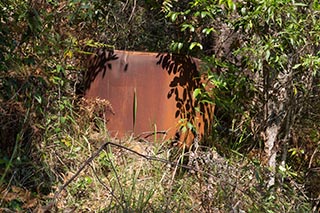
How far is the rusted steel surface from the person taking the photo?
4.55 meters

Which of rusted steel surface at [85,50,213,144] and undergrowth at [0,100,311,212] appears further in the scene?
rusted steel surface at [85,50,213,144]

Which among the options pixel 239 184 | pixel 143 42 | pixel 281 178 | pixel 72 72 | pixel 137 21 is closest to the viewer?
pixel 239 184

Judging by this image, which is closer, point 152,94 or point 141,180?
point 141,180

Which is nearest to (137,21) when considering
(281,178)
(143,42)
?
(143,42)

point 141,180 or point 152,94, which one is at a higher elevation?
point 152,94

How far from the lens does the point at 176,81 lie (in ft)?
15.0

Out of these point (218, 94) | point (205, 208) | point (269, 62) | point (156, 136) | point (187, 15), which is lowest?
point (205, 208)

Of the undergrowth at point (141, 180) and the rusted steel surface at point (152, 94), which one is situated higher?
the rusted steel surface at point (152, 94)

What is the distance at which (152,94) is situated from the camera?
455 cm

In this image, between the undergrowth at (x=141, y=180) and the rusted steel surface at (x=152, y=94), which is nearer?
the undergrowth at (x=141, y=180)

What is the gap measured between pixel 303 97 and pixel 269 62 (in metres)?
0.73

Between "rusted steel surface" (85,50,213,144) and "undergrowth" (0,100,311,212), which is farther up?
"rusted steel surface" (85,50,213,144)

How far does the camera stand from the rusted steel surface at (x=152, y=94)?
4555 millimetres

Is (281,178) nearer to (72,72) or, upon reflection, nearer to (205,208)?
(205,208)
